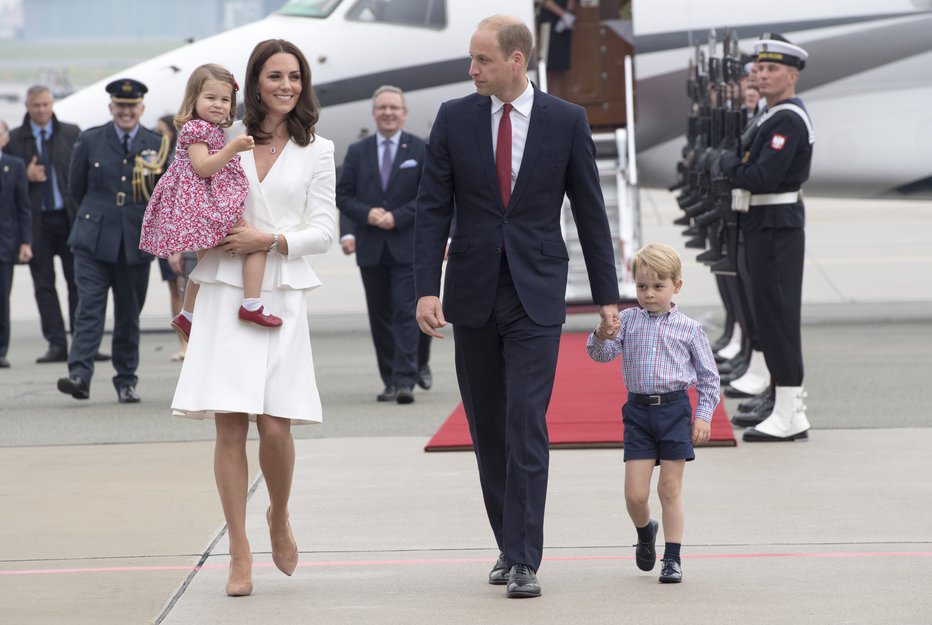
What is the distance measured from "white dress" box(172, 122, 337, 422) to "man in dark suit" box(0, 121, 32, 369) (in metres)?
6.80

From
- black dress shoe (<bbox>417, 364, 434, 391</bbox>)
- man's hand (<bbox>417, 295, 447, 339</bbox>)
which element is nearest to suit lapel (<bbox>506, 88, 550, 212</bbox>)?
man's hand (<bbox>417, 295, 447, 339</bbox>)

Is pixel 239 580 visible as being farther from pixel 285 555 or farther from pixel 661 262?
pixel 661 262

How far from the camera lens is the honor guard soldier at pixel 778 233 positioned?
295 inches

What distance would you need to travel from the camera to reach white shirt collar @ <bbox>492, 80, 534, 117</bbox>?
484 cm

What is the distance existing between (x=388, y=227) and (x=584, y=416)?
1846 mm

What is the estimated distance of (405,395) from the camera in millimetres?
9211

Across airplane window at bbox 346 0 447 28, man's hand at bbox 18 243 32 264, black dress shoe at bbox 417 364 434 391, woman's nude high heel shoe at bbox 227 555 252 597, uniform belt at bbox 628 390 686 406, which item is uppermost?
airplane window at bbox 346 0 447 28

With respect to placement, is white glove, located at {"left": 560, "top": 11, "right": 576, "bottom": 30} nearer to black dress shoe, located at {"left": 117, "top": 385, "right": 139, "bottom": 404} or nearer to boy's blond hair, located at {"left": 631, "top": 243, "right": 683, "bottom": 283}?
black dress shoe, located at {"left": 117, "top": 385, "right": 139, "bottom": 404}

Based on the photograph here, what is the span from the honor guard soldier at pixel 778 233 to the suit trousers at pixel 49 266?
615 cm

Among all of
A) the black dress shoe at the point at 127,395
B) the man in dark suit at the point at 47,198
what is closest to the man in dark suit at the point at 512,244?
the black dress shoe at the point at 127,395

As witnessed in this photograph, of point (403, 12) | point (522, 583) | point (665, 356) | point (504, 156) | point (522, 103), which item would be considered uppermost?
point (403, 12)

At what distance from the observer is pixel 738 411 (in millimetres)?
8219

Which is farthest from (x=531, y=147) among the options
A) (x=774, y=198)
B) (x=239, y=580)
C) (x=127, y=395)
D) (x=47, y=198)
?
(x=47, y=198)

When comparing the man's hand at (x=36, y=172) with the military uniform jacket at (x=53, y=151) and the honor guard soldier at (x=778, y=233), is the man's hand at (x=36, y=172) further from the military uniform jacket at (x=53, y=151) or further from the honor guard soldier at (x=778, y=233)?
the honor guard soldier at (x=778, y=233)
